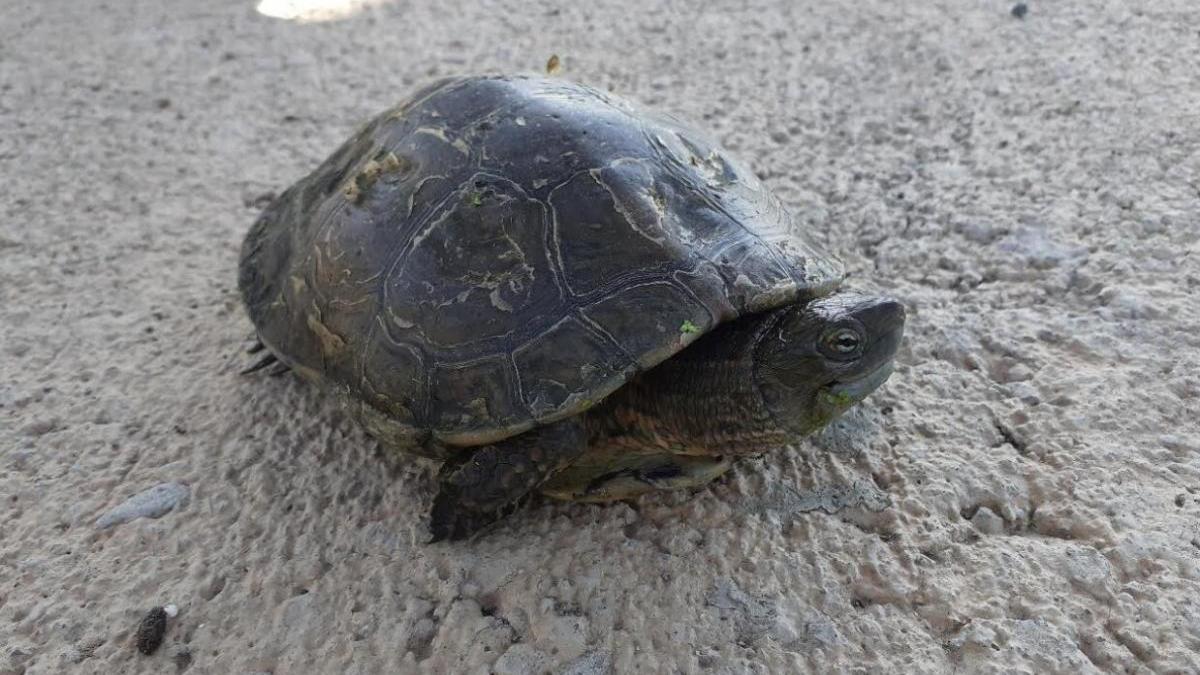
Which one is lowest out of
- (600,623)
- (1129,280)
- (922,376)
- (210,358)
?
(210,358)

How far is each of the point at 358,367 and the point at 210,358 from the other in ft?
2.77

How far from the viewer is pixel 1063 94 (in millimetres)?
3254

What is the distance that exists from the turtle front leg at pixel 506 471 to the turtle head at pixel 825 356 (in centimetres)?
46

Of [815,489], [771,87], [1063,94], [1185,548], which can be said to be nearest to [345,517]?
[815,489]

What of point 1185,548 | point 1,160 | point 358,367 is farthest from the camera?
point 1,160

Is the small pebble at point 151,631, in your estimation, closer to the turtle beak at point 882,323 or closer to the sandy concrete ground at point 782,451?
the sandy concrete ground at point 782,451

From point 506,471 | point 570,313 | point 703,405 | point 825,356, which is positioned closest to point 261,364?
point 506,471

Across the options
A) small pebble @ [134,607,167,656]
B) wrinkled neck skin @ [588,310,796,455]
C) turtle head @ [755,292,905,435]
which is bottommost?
small pebble @ [134,607,167,656]

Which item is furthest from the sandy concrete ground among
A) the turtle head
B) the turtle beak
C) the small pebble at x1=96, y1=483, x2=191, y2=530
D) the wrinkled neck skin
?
the turtle beak

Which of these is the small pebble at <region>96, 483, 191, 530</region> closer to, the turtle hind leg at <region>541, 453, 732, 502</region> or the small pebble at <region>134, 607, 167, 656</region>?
the small pebble at <region>134, 607, 167, 656</region>

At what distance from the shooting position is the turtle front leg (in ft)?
6.26

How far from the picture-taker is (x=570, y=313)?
1.87m

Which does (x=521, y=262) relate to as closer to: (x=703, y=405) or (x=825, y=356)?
(x=703, y=405)

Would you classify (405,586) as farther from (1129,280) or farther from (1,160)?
(1,160)
